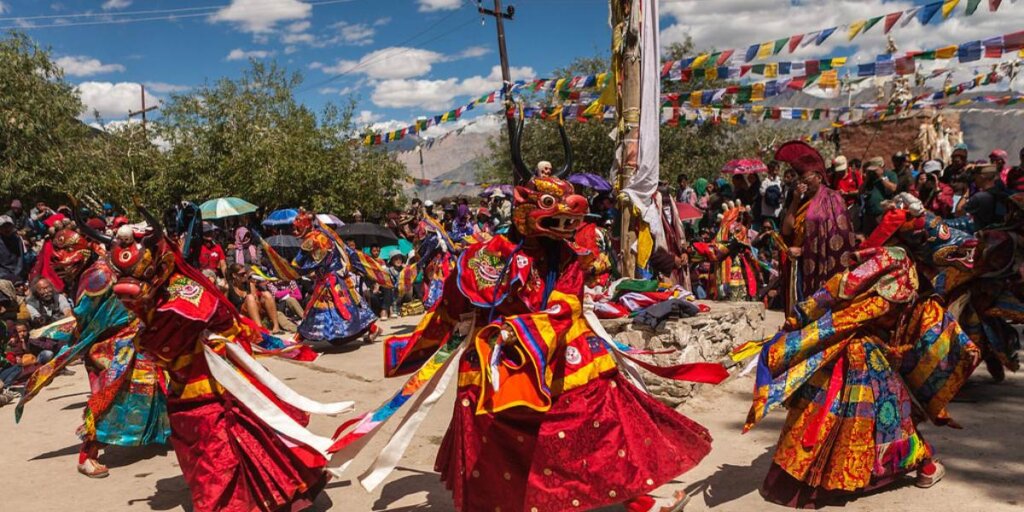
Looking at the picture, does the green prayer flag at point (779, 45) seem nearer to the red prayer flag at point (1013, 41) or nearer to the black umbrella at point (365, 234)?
the red prayer flag at point (1013, 41)

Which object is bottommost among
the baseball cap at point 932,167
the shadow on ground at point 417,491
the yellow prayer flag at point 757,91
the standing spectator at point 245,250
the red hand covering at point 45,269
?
the shadow on ground at point 417,491

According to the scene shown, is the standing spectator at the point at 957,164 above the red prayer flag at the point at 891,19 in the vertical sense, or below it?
below

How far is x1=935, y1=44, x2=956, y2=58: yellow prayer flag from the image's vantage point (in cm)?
972

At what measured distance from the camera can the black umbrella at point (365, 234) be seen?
1370 centimetres

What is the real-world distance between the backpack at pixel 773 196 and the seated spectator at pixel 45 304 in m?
9.42

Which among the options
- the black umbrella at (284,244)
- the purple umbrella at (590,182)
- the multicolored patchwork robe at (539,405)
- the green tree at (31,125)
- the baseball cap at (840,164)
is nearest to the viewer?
the multicolored patchwork robe at (539,405)

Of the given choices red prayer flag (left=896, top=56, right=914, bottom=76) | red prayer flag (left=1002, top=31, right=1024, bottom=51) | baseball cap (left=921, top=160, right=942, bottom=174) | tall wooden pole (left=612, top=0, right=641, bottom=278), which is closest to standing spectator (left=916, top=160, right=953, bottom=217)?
red prayer flag (left=896, top=56, right=914, bottom=76)

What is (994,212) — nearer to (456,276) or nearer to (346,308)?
(456,276)

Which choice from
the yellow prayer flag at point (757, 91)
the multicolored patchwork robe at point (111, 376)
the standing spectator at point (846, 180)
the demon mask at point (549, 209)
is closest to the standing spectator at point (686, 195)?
the yellow prayer flag at point (757, 91)

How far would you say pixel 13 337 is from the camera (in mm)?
8695

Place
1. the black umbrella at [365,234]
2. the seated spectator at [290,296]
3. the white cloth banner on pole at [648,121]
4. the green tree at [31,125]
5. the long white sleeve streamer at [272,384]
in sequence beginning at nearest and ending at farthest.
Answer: the long white sleeve streamer at [272,384] < the white cloth banner on pole at [648,121] < the seated spectator at [290,296] < the black umbrella at [365,234] < the green tree at [31,125]

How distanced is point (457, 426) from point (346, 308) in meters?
6.30

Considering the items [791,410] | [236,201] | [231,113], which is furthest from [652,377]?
[231,113]

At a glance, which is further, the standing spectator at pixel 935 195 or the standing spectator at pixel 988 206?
the standing spectator at pixel 935 195
